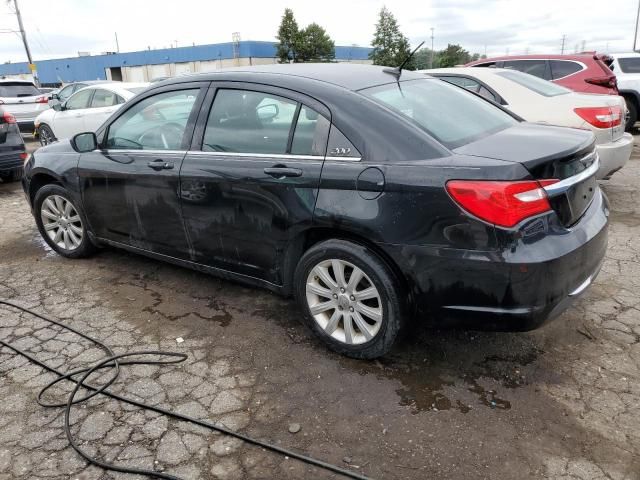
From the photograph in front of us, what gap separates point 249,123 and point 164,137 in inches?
32.1

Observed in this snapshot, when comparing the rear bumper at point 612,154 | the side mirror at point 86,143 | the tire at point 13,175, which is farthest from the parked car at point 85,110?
the rear bumper at point 612,154

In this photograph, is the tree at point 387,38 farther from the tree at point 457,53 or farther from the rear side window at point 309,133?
the rear side window at point 309,133

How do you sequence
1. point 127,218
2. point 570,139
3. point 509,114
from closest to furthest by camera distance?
point 570,139 < point 509,114 < point 127,218

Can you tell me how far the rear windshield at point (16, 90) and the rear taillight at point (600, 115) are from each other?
14096 millimetres

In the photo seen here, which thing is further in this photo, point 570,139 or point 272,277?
point 272,277

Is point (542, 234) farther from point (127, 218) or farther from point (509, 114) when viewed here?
point (127, 218)

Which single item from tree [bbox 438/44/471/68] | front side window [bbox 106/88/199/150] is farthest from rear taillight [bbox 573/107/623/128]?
tree [bbox 438/44/471/68]

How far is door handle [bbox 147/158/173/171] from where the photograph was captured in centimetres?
360

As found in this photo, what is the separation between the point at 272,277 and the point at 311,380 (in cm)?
73

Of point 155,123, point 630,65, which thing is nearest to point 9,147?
point 155,123

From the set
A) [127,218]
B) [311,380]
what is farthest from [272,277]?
[127,218]

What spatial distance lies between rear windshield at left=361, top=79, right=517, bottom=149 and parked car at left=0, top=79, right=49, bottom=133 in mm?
13578

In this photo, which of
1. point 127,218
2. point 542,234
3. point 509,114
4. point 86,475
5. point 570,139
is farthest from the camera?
point 127,218

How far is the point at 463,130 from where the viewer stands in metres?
2.98
